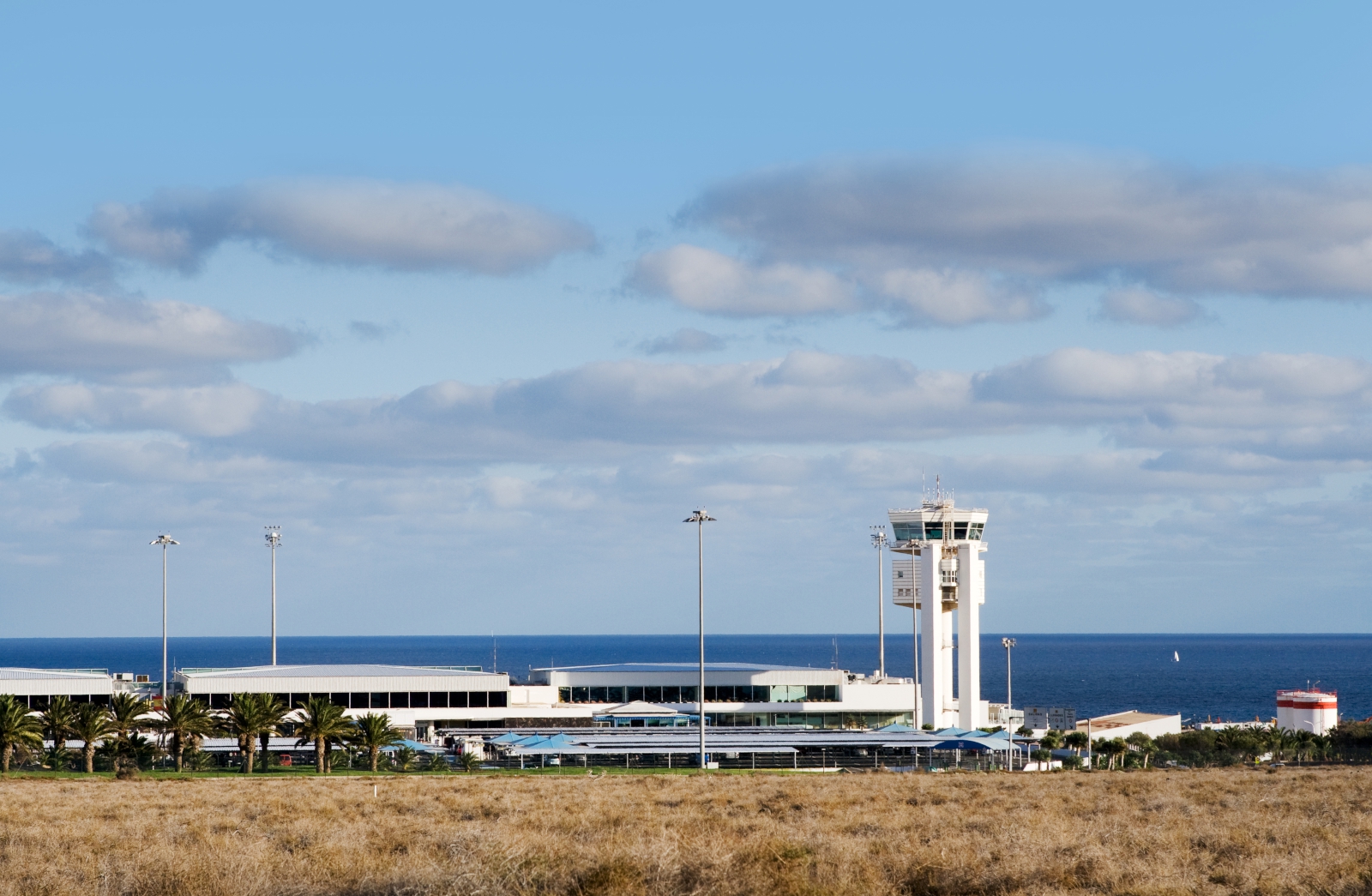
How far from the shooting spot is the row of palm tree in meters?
65.2

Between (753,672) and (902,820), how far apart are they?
216 feet

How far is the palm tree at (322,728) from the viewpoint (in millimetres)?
65812

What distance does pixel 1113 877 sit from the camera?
77.1 ft

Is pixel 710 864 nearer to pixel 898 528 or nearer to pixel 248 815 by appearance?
pixel 248 815

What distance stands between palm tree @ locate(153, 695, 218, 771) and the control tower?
46642mm

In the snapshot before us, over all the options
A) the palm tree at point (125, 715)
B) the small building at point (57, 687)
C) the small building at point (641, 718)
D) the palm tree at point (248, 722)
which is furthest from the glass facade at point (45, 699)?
the small building at point (641, 718)

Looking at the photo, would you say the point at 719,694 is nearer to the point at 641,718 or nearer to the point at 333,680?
the point at 641,718

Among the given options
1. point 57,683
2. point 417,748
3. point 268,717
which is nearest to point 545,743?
point 417,748

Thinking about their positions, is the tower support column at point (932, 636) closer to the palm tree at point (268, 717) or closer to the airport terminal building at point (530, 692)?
the airport terminal building at point (530, 692)

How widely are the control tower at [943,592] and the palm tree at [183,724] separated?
4664 cm

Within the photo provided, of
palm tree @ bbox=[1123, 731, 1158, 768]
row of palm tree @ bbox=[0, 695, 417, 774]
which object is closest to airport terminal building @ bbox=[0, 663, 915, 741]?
palm tree @ bbox=[1123, 731, 1158, 768]

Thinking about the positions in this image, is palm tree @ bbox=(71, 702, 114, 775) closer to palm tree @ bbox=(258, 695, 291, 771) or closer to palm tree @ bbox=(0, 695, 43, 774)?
palm tree @ bbox=(0, 695, 43, 774)

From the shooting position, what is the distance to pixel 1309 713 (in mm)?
100562

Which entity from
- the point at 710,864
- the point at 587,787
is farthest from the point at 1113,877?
the point at 587,787
